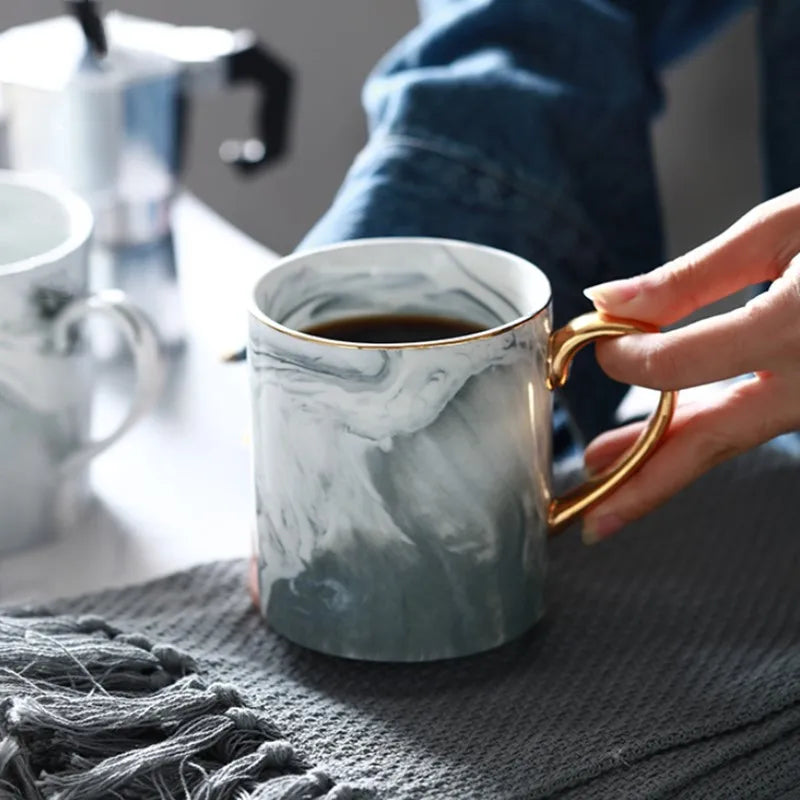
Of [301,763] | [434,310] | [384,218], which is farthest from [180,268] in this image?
[301,763]

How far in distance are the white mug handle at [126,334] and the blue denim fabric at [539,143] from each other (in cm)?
9

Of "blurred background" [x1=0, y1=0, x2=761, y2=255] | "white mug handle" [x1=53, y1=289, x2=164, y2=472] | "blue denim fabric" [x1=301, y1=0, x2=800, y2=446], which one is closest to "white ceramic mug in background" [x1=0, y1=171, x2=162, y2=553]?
"white mug handle" [x1=53, y1=289, x2=164, y2=472]

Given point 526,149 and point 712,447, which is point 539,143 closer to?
point 526,149

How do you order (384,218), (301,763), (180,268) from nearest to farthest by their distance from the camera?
(301,763) < (384,218) < (180,268)

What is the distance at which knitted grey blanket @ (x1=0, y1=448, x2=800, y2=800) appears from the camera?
1.29ft

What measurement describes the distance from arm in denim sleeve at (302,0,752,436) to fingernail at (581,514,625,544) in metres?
0.13

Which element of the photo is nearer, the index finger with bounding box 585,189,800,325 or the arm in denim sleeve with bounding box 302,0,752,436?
the index finger with bounding box 585,189,800,325

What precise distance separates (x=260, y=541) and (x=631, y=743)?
0.14 metres

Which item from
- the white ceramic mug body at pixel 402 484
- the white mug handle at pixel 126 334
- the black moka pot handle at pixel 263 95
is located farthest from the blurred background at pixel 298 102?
the white ceramic mug body at pixel 402 484

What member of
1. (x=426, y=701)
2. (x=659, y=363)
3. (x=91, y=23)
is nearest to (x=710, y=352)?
(x=659, y=363)

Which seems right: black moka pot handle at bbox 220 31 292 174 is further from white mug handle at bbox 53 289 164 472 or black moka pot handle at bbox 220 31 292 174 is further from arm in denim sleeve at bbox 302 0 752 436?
white mug handle at bbox 53 289 164 472

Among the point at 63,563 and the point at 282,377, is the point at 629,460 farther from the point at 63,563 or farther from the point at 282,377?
the point at 63,563

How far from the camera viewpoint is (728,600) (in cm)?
50

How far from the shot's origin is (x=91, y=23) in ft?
2.41
